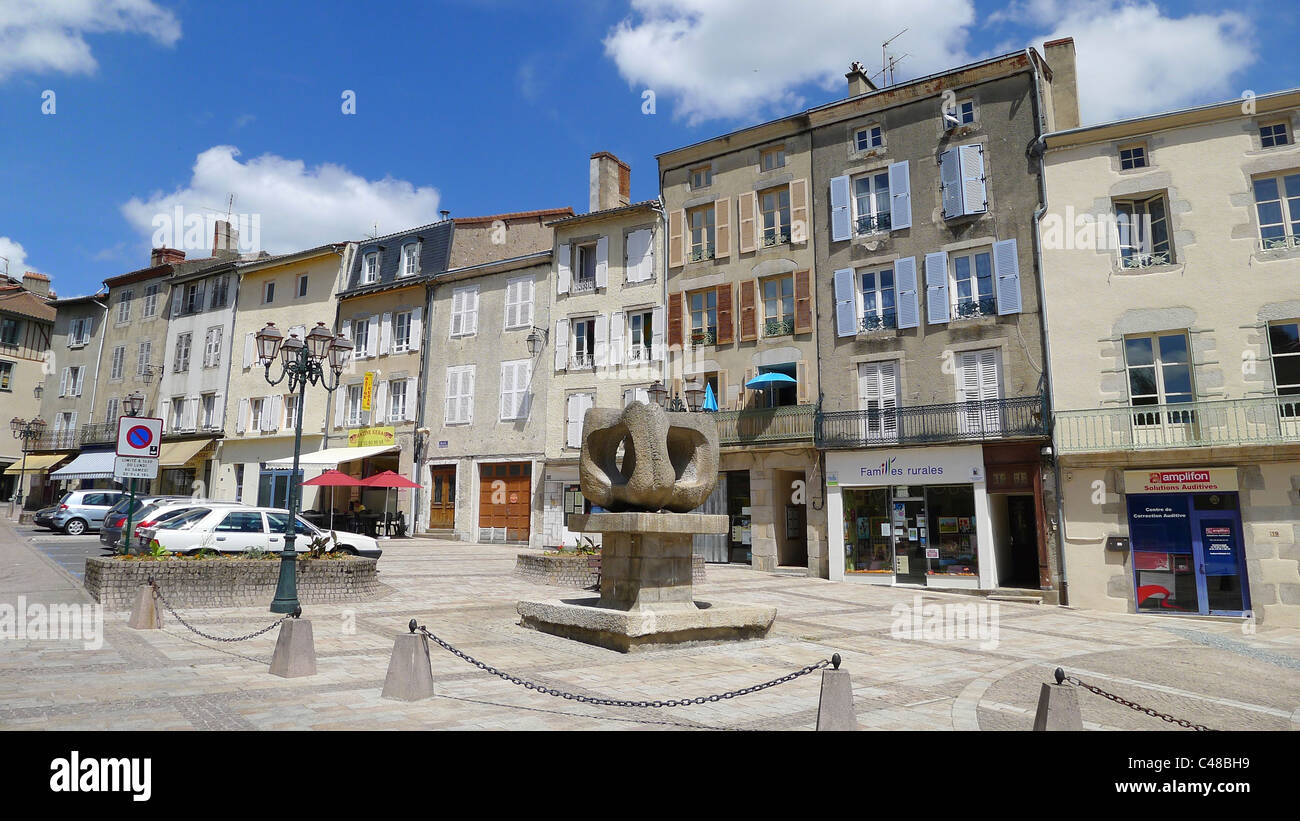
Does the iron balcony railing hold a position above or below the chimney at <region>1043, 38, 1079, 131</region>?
below

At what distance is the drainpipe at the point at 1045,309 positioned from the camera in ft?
57.7

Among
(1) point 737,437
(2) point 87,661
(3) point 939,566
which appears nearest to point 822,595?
(3) point 939,566

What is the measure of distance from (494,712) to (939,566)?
15729 millimetres

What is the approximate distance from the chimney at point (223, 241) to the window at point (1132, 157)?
37810 millimetres

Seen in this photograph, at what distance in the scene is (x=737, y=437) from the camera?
22578 mm

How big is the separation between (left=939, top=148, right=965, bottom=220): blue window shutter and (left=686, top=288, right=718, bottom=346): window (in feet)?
23.1

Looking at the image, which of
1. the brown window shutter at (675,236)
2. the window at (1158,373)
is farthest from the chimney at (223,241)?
the window at (1158,373)

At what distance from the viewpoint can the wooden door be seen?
1113 inches

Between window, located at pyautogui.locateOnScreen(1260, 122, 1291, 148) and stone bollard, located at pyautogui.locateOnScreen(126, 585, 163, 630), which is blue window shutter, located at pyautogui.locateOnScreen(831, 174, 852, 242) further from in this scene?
stone bollard, located at pyautogui.locateOnScreen(126, 585, 163, 630)

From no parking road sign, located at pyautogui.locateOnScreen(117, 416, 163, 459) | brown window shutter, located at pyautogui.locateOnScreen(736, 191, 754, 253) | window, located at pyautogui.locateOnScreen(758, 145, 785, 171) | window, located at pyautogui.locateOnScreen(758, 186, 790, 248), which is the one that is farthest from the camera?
brown window shutter, located at pyautogui.locateOnScreen(736, 191, 754, 253)

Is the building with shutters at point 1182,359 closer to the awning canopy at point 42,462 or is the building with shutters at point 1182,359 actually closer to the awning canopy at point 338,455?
the awning canopy at point 338,455

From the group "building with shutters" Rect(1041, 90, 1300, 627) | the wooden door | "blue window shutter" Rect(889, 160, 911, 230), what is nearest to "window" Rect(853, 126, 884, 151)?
"blue window shutter" Rect(889, 160, 911, 230)
